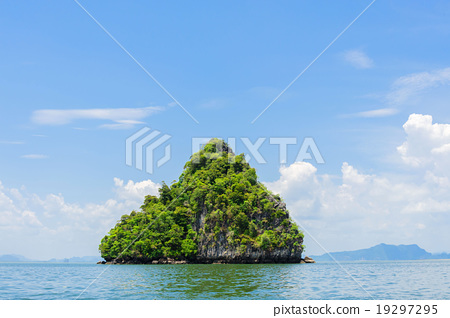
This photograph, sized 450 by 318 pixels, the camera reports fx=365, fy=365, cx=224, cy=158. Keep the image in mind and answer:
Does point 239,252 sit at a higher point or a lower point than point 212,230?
lower

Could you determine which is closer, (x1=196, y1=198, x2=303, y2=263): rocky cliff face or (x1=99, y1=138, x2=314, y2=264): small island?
(x1=196, y1=198, x2=303, y2=263): rocky cliff face

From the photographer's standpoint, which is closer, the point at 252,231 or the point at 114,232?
the point at 252,231

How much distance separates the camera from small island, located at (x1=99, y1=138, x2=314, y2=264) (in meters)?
65.0

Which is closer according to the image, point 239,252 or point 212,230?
point 239,252

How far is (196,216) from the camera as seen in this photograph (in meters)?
70.2

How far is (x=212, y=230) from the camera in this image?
220 feet

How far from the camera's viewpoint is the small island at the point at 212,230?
2559 inches

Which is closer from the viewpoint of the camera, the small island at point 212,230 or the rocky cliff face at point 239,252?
the rocky cliff face at point 239,252
